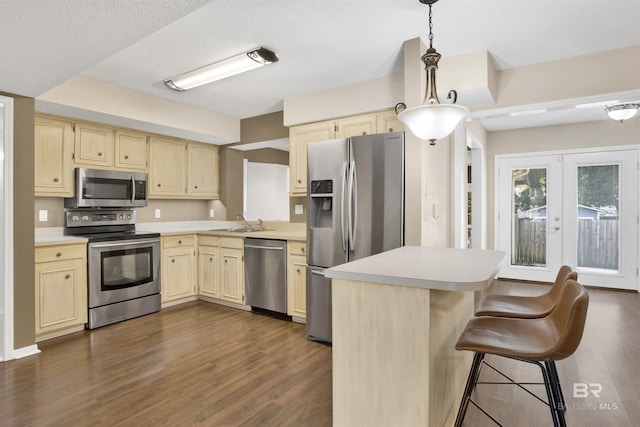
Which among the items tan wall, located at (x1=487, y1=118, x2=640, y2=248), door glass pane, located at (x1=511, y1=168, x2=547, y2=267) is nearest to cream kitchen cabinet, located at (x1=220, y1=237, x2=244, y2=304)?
tan wall, located at (x1=487, y1=118, x2=640, y2=248)

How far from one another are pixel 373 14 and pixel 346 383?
2223 millimetres

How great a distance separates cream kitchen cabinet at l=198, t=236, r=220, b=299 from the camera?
4285 mm

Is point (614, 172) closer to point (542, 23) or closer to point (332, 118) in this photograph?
point (542, 23)

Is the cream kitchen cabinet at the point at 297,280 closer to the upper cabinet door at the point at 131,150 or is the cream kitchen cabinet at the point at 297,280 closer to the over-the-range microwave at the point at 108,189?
the over-the-range microwave at the point at 108,189

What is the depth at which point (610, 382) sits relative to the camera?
240cm

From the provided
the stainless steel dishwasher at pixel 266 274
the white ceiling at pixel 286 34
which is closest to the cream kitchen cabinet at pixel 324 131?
the white ceiling at pixel 286 34

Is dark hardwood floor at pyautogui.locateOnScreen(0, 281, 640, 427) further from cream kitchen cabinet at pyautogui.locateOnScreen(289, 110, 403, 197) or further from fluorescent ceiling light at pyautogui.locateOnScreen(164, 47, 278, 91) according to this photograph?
fluorescent ceiling light at pyautogui.locateOnScreen(164, 47, 278, 91)

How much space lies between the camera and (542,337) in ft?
4.94

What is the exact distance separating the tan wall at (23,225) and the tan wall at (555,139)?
19.8ft

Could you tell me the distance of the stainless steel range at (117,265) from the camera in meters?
3.46

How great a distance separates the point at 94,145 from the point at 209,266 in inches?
72.5

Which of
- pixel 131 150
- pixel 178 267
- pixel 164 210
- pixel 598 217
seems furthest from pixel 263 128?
pixel 598 217

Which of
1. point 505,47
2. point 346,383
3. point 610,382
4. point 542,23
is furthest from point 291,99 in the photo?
point 610,382

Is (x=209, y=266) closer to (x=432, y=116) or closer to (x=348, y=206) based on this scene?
(x=348, y=206)
